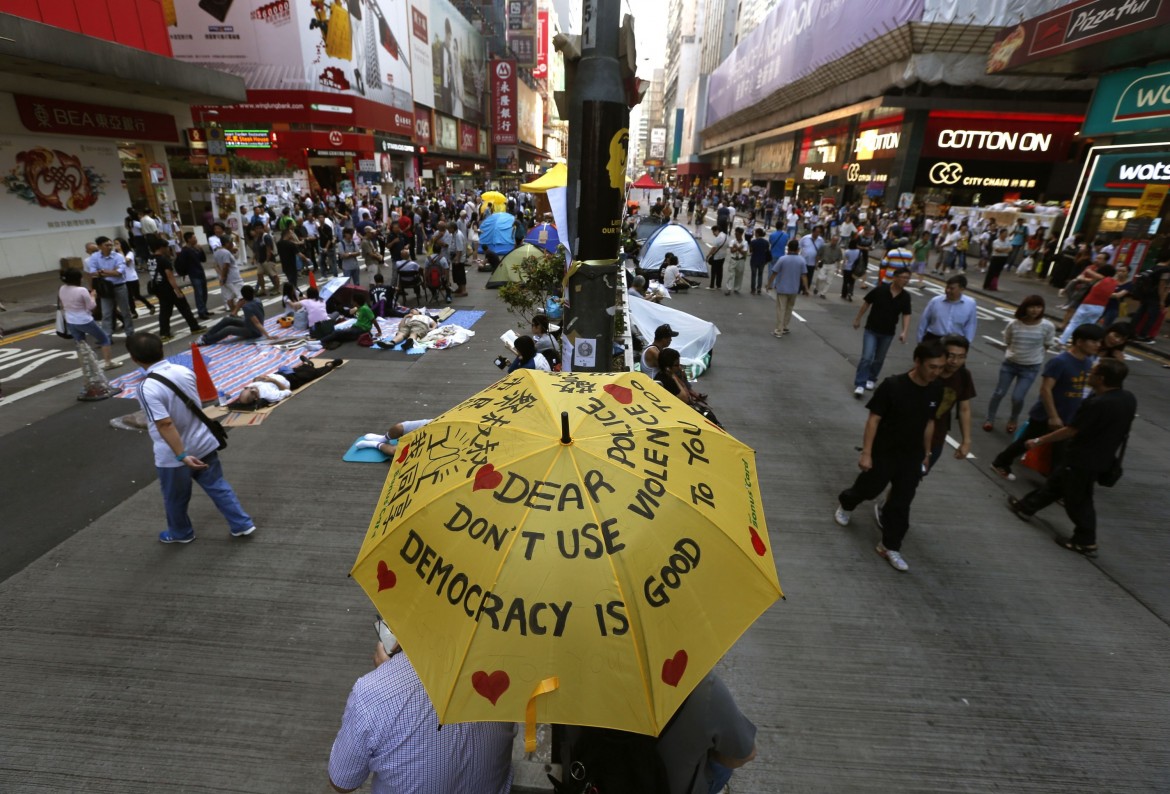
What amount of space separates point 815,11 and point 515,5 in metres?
49.9

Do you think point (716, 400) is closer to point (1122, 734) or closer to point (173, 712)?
point (1122, 734)

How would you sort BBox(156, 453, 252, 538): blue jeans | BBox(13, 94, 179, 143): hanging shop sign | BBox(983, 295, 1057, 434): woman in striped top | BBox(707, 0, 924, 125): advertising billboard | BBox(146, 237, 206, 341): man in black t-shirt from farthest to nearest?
BBox(707, 0, 924, 125): advertising billboard, BBox(13, 94, 179, 143): hanging shop sign, BBox(146, 237, 206, 341): man in black t-shirt, BBox(983, 295, 1057, 434): woman in striped top, BBox(156, 453, 252, 538): blue jeans

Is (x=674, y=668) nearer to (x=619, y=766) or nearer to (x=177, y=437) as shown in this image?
(x=619, y=766)

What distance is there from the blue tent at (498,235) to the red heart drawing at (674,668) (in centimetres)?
1939

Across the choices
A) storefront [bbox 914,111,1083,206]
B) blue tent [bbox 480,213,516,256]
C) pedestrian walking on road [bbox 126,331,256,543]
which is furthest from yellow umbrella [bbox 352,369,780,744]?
storefront [bbox 914,111,1083,206]

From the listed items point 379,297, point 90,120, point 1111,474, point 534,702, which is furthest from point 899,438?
point 90,120

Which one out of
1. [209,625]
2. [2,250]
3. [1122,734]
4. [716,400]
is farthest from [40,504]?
[2,250]

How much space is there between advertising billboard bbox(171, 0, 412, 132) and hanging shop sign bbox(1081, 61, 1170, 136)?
3474 cm

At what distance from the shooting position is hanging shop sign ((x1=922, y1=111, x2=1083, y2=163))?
28906 mm

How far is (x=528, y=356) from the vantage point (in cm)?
674

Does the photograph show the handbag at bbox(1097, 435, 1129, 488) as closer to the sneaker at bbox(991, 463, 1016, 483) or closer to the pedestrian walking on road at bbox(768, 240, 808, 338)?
the sneaker at bbox(991, 463, 1016, 483)

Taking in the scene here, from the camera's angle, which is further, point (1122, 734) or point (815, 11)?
point (815, 11)

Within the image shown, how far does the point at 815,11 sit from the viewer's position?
34.8 meters

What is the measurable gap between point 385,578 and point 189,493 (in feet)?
13.0
